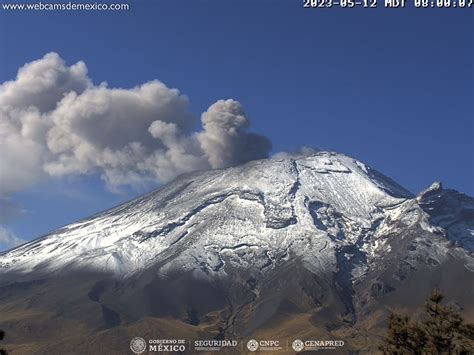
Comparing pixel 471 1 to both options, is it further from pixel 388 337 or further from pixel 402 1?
pixel 388 337

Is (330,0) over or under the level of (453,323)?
over

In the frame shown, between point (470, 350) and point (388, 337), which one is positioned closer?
point (470, 350)

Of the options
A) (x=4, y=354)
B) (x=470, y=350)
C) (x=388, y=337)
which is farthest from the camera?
(x=388, y=337)

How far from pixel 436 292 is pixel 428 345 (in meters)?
3.21

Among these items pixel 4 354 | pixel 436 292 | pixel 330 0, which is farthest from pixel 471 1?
pixel 4 354

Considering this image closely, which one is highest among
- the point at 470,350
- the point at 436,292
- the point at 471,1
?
the point at 471,1

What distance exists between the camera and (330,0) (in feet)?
267

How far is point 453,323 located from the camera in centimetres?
4288

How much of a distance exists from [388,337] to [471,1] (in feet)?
165

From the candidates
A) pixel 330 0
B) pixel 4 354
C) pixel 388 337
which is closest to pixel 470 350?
pixel 388 337

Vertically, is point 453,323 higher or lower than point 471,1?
lower

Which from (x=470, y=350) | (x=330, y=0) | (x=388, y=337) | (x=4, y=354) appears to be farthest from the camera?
(x=330, y=0)

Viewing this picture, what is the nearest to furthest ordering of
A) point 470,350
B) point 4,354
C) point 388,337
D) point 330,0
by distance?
point 4,354 → point 470,350 → point 388,337 → point 330,0

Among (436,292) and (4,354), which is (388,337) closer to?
(436,292)
